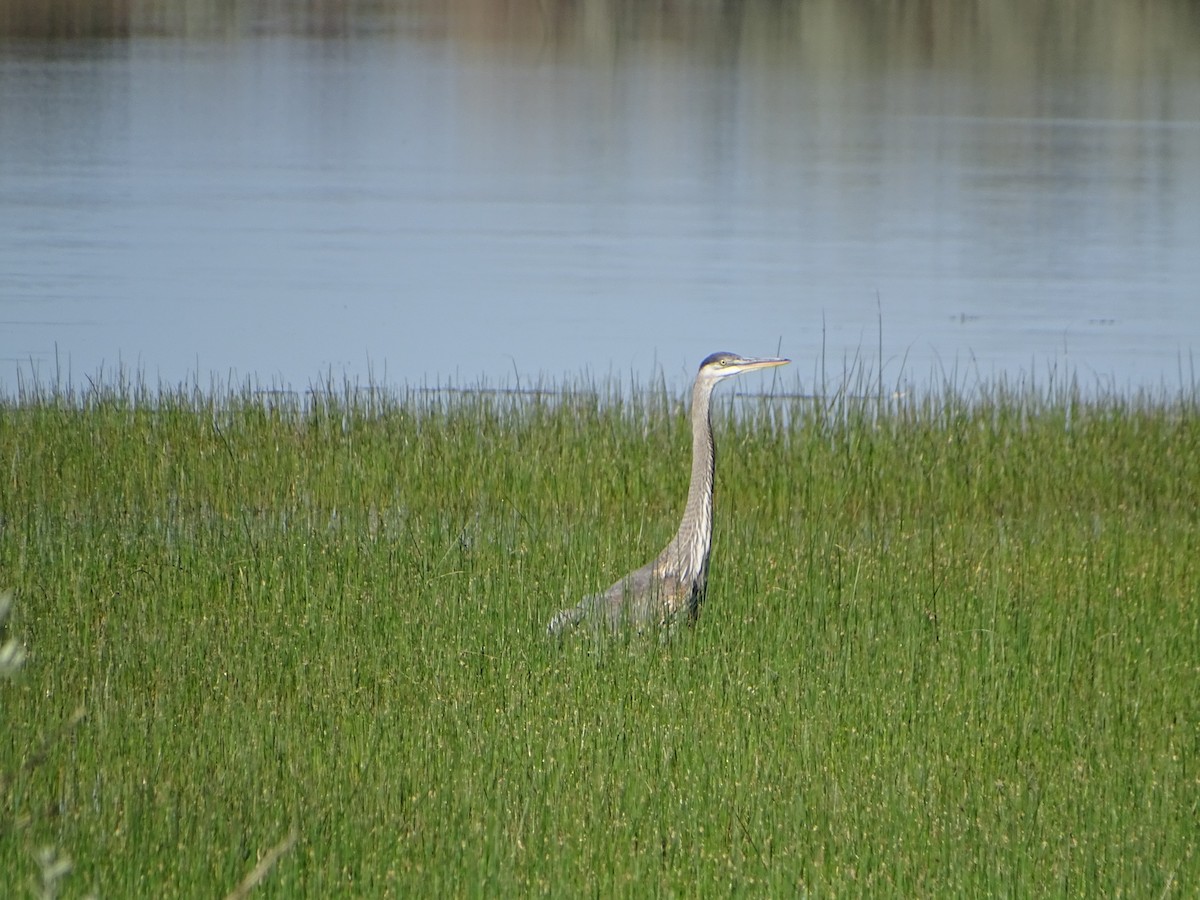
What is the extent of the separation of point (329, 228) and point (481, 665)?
76.7 ft

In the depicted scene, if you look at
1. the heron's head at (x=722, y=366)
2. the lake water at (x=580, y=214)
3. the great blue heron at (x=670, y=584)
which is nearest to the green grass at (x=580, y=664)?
the great blue heron at (x=670, y=584)

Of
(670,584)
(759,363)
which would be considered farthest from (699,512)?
(759,363)

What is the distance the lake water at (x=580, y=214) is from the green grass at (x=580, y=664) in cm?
325

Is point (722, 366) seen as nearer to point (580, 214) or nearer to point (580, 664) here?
point (580, 664)

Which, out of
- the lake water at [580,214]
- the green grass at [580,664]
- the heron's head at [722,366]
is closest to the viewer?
the green grass at [580,664]

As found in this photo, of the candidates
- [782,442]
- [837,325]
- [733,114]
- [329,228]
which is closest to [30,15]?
[733,114]

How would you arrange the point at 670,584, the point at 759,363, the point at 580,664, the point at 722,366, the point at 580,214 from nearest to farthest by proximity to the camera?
the point at 580,664
the point at 670,584
the point at 759,363
the point at 722,366
the point at 580,214

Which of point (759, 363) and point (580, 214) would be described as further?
point (580, 214)

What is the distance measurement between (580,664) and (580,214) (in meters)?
25.1

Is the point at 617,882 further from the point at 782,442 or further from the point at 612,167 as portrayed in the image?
the point at 612,167

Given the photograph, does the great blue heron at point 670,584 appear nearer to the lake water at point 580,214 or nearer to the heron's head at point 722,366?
the heron's head at point 722,366

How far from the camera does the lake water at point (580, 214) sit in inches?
810

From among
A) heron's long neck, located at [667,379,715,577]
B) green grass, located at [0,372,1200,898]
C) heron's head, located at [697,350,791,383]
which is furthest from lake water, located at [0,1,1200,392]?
heron's long neck, located at [667,379,715,577]

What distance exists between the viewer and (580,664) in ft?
24.2
